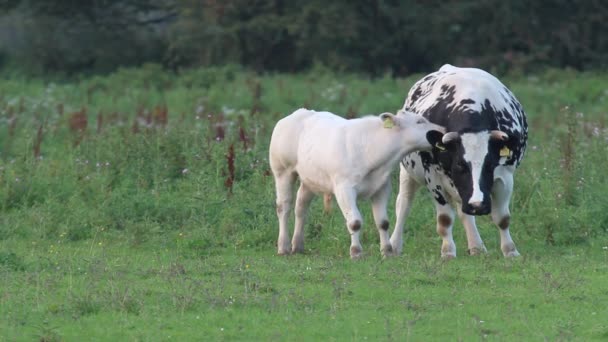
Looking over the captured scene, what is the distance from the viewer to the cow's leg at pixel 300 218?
12289 millimetres

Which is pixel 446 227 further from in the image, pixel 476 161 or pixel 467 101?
pixel 467 101

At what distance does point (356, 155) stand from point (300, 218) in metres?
1.03

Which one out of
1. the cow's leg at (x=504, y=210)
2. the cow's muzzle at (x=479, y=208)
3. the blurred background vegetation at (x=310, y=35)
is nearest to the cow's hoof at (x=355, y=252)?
the cow's muzzle at (x=479, y=208)

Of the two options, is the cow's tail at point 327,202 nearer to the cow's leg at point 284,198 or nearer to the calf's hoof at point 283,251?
the cow's leg at point 284,198

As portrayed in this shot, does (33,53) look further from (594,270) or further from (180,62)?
(594,270)

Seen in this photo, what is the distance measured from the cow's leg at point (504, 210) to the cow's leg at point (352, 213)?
1.21 meters

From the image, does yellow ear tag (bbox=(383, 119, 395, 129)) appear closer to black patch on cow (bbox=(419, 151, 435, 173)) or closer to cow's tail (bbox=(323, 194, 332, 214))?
black patch on cow (bbox=(419, 151, 435, 173))

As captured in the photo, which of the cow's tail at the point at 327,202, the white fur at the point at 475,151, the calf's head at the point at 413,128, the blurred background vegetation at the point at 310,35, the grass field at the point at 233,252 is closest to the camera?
the grass field at the point at 233,252

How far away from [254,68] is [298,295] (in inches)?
1064

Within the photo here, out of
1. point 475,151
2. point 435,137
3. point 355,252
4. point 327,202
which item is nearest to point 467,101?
point 435,137

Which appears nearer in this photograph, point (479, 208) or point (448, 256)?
point (479, 208)

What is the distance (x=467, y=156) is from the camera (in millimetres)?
11125

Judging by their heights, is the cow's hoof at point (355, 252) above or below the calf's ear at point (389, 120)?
below

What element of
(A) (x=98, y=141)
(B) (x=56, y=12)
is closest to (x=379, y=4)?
(B) (x=56, y=12)
